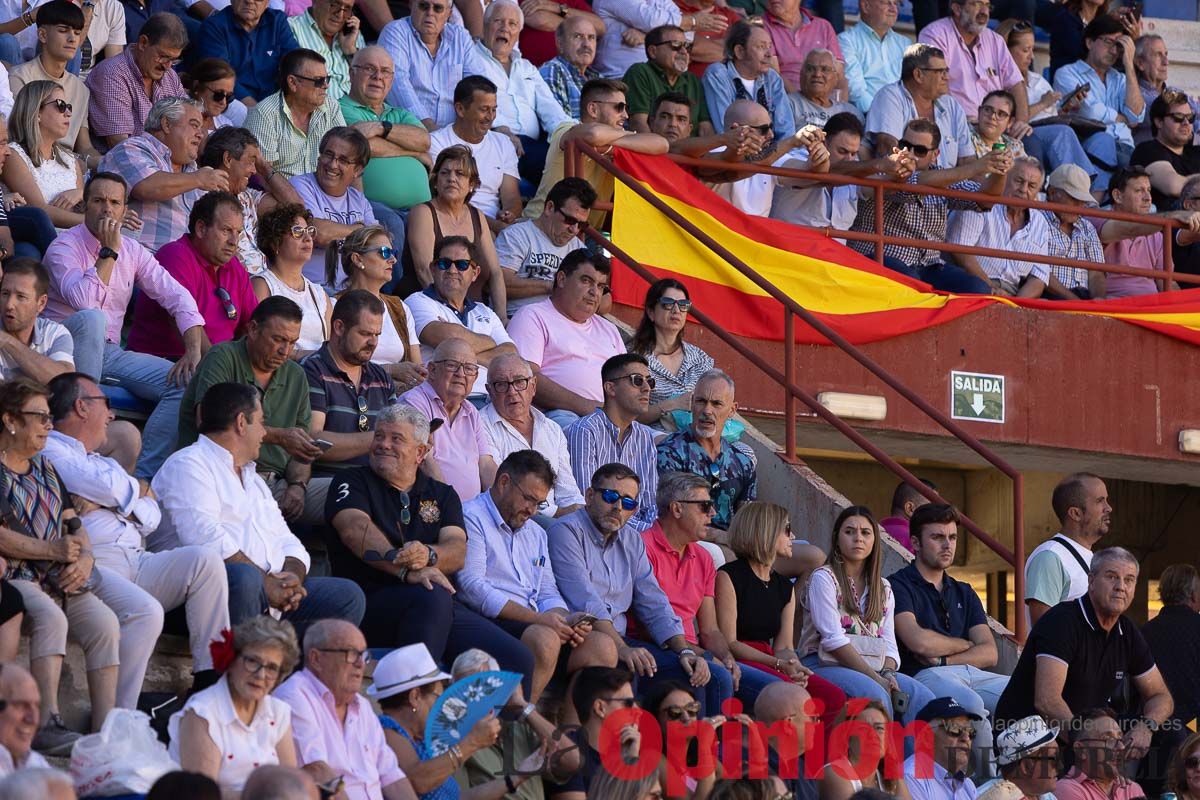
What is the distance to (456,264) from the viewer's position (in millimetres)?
11164

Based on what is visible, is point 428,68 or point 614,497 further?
point 428,68

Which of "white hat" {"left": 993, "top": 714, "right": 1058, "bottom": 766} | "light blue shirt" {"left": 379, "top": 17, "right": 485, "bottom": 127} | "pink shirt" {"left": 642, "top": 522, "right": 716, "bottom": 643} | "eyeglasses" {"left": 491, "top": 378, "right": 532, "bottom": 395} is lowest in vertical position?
"white hat" {"left": 993, "top": 714, "right": 1058, "bottom": 766}

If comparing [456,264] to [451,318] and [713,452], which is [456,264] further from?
[713,452]

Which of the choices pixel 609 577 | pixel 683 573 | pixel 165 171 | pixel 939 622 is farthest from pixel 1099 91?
pixel 609 577

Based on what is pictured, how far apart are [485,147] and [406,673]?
214 inches

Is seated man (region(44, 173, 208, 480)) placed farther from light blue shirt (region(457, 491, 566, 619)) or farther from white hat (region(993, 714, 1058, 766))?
white hat (region(993, 714, 1058, 766))

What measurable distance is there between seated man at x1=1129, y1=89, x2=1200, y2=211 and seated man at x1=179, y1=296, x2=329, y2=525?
812 centimetres

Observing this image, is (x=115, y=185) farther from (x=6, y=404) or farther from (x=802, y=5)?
(x=802, y=5)

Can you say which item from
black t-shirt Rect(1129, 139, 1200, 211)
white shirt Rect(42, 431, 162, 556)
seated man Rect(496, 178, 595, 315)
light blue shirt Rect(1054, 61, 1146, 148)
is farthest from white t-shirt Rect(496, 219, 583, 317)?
light blue shirt Rect(1054, 61, 1146, 148)

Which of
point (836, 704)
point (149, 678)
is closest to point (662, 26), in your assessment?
point (836, 704)

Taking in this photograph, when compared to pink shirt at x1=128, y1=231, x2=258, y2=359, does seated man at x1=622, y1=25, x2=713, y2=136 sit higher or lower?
higher

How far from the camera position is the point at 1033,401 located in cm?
1348

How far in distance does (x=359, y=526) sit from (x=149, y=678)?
1025mm

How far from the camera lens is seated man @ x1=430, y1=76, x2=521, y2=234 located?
41.8 feet
